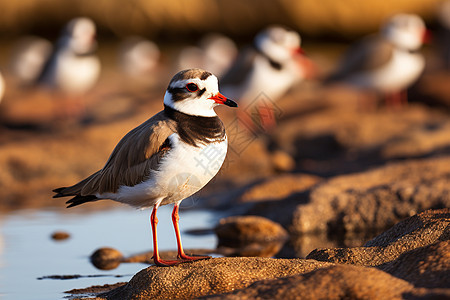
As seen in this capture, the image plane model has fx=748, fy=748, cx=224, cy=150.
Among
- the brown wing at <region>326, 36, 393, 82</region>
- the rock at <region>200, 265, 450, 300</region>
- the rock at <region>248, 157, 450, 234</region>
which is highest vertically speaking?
the brown wing at <region>326, 36, 393, 82</region>

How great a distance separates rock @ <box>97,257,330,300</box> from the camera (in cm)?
441

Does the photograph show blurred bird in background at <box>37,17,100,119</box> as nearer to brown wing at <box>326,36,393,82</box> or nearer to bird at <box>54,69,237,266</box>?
brown wing at <box>326,36,393,82</box>

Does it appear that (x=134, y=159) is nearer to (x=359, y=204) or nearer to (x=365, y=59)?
(x=359, y=204)

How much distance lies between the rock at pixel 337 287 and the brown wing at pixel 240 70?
26.1ft

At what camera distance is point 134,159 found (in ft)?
16.9

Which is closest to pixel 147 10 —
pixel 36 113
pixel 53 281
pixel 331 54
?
pixel 331 54


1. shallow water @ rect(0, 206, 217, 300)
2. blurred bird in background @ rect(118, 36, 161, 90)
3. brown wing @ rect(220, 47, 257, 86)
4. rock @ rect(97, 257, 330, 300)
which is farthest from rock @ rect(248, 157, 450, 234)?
blurred bird in background @ rect(118, 36, 161, 90)

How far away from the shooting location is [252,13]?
4000 cm

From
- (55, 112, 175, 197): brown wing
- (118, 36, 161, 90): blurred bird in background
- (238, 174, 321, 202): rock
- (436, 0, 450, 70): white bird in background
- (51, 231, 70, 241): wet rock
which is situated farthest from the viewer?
(118, 36, 161, 90): blurred bird in background

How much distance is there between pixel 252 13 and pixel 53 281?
35.4 metres

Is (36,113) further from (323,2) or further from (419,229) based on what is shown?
(323,2)

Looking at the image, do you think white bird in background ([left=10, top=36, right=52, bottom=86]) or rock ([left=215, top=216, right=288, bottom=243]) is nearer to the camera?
rock ([left=215, top=216, right=288, bottom=243])

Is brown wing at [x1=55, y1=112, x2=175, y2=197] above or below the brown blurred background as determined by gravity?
below

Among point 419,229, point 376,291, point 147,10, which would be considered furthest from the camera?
point 147,10
